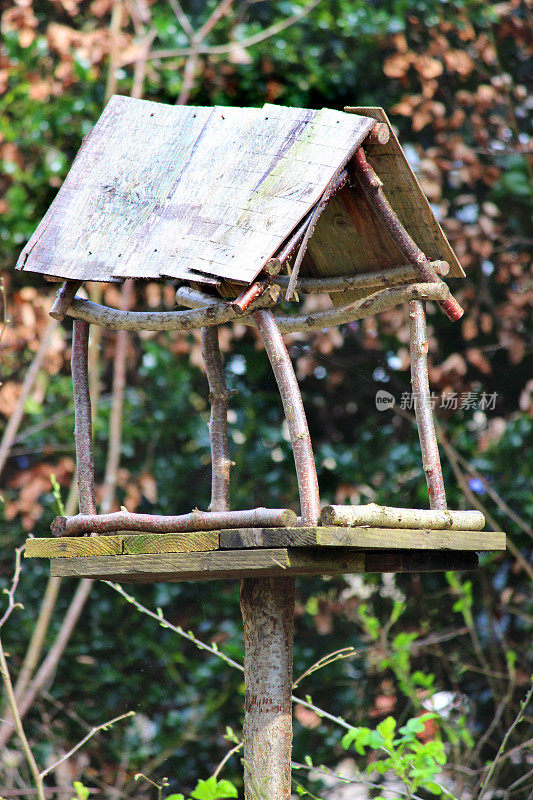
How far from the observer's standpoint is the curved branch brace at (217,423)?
211 cm

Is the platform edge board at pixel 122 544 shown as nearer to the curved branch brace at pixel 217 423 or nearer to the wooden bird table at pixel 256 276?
the wooden bird table at pixel 256 276

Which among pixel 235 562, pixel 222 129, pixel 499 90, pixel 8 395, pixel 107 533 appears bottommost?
pixel 8 395

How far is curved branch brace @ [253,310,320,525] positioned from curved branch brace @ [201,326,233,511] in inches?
18.0

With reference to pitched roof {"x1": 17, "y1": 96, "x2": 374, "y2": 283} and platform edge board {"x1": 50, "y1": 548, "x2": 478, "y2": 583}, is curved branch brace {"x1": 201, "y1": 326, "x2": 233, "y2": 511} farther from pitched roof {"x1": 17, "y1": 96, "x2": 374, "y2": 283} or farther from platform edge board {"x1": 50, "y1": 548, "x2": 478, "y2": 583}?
pitched roof {"x1": 17, "y1": 96, "x2": 374, "y2": 283}

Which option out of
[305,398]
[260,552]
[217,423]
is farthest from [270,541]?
[305,398]

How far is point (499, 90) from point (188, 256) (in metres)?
2.41

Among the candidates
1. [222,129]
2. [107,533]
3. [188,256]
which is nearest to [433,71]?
[222,129]

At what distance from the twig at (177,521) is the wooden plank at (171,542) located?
47 millimetres

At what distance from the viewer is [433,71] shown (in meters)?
3.54

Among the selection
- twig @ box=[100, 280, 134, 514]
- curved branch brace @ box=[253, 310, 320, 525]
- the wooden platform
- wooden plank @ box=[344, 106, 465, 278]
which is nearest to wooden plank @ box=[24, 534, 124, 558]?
the wooden platform

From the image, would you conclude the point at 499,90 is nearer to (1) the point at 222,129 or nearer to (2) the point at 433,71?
(2) the point at 433,71

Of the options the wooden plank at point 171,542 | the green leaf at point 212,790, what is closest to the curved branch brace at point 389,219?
the wooden plank at point 171,542

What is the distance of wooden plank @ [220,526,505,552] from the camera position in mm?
1490

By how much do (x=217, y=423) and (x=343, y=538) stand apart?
72cm
